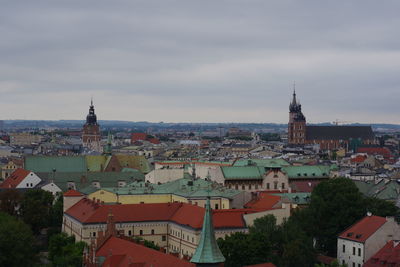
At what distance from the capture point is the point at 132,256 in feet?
196

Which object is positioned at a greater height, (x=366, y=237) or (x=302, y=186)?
(x=302, y=186)

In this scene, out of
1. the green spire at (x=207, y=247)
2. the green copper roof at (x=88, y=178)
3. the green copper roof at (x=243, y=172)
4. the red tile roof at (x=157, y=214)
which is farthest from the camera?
the green copper roof at (x=88, y=178)

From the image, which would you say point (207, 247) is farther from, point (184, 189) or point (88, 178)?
point (88, 178)

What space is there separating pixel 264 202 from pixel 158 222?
1523 cm

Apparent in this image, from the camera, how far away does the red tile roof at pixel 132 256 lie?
56434 mm

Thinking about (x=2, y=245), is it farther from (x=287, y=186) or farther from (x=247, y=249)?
(x=287, y=186)

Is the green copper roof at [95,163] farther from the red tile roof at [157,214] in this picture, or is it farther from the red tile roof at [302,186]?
the red tile roof at [157,214]

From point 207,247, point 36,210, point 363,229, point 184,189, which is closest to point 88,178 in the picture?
point 36,210

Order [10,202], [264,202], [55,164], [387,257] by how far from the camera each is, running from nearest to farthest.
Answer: [387,257], [264,202], [10,202], [55,164]

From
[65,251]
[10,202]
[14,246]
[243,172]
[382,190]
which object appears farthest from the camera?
[243,172]

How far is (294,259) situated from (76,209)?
1264 inches

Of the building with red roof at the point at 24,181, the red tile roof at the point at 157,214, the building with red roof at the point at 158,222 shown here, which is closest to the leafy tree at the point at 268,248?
the red tile roof at the point at 157,214

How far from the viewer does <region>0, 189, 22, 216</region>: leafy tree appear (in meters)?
107

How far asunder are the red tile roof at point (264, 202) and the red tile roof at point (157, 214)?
6776 millimetres
